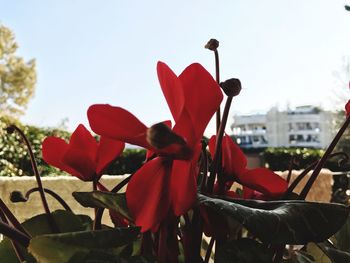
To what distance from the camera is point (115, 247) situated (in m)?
0.28

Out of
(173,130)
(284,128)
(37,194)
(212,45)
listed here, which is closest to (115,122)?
(173,130)

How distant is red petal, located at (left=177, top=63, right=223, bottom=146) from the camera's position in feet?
0.98

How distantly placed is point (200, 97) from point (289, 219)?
0.08 meters

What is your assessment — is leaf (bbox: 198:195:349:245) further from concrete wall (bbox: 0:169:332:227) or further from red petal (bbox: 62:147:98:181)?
concrete wall (bbox: 0:169:332:227)

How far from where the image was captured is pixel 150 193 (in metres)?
0.29

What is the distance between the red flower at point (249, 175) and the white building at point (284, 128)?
3679 cm

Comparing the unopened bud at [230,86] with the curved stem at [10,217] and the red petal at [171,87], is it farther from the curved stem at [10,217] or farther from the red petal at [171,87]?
the curved stem at [10,217]

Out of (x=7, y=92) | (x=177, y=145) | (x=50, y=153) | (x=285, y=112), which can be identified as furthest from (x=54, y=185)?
(x=285, y=112)

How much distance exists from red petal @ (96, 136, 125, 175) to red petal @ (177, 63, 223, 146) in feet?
0.24

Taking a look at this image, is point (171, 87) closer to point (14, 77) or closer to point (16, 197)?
point (16, 197)

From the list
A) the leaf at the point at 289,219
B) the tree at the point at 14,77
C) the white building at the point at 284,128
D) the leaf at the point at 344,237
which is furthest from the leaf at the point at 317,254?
the white building at the point at 284,128

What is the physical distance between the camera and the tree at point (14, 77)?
19.5 metres

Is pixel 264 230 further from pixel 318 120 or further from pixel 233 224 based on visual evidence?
pixel 318 120

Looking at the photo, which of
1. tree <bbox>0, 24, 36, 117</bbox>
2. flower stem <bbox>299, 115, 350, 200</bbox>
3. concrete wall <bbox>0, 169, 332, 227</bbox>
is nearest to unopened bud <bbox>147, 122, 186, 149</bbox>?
flower stem <bbox>299, 115, 350, 200</bbox>
